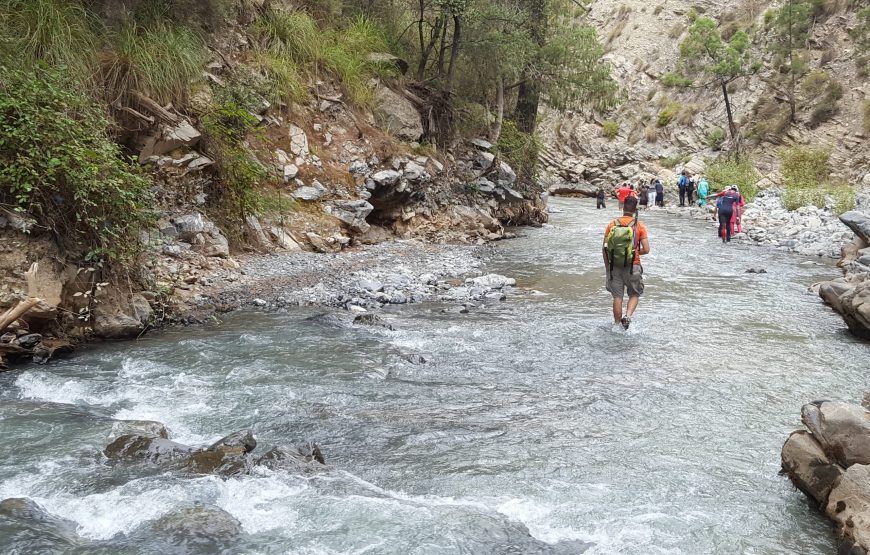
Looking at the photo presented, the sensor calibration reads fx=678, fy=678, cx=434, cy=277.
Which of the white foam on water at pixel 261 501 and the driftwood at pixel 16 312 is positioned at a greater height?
the driftwood at pixel 16 312

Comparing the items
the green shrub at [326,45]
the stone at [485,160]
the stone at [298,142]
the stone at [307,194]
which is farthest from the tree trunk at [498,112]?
the stone at [307,194]

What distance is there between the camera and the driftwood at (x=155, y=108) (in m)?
11.2

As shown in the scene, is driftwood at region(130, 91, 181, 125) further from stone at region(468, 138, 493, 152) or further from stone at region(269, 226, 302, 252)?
stone at region(468, 138, 493, 152)

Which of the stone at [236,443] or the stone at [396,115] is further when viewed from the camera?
the stone at [396,115]

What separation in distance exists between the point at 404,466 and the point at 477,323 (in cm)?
472

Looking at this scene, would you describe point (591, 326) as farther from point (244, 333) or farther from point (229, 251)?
point (229, 251)

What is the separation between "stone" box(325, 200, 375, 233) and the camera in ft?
50.0

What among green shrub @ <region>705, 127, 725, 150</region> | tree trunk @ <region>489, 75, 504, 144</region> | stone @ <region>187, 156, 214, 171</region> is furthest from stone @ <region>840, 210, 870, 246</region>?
green shrub @ <region>705, 127, 725, 150</region>

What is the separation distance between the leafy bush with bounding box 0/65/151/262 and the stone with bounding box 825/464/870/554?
290 inches

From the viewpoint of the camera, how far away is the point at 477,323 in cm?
977

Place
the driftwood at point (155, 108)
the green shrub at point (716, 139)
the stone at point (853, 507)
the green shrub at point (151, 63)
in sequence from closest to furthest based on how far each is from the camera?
the stone at point (853, 507), the green shrub at point (151, 63), the driftwood at point (155, 108), the green shrub at point (716, 139)

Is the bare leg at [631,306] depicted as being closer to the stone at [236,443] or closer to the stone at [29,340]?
the stone at [236,443]

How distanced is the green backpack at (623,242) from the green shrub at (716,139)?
39.0 meters

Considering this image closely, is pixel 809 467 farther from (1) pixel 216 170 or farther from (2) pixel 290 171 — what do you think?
(2) pixel 290 171
